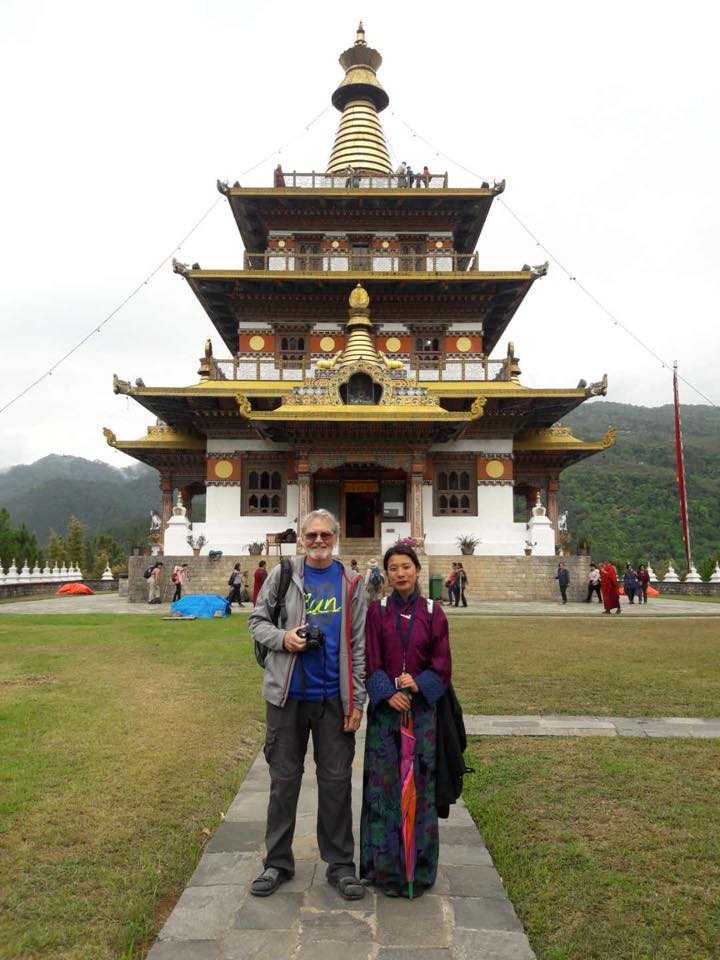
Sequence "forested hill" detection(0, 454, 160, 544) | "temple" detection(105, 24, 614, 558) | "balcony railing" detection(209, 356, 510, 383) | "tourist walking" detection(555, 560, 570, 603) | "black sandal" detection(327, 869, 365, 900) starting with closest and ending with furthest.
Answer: "black sandal" detection(327, 869, 365, 900), "tourist walking" detection(555, 560, 570, 603), "temple" detection(105, 24, 614, 558), "balcony railing" detection(209, 356, 510, 383), "forested hill" detection(0, 454, 160, 544)

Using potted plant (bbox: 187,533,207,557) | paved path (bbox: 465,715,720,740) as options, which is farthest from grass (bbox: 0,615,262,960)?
potted plant (bbox: 187,533,207,557)

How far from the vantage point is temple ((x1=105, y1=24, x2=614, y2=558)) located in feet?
84.5

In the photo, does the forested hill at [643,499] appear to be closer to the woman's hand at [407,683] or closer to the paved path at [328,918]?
the paved path at [328,918]

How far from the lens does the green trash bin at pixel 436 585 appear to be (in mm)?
21578

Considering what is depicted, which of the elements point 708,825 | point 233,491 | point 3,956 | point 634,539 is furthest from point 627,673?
point 634,539

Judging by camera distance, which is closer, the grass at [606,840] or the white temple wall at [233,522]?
the grass at [606,840]

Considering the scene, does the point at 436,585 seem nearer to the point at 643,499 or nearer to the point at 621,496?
the point at 643,499

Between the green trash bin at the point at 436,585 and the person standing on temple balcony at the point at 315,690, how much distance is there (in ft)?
56.8

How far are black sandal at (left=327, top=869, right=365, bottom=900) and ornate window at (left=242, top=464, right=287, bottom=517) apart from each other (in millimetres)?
23866

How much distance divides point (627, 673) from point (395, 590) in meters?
7.16

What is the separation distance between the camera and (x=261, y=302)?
95.4 ft

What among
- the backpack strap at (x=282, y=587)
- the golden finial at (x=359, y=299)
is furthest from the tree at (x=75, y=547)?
the backpack strap at (x=282, y=587)

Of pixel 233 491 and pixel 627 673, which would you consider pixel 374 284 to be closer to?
pixel 233 491

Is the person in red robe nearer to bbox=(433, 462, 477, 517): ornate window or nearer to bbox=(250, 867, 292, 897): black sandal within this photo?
bbox=(433, 462, 477, 517): ornate window
